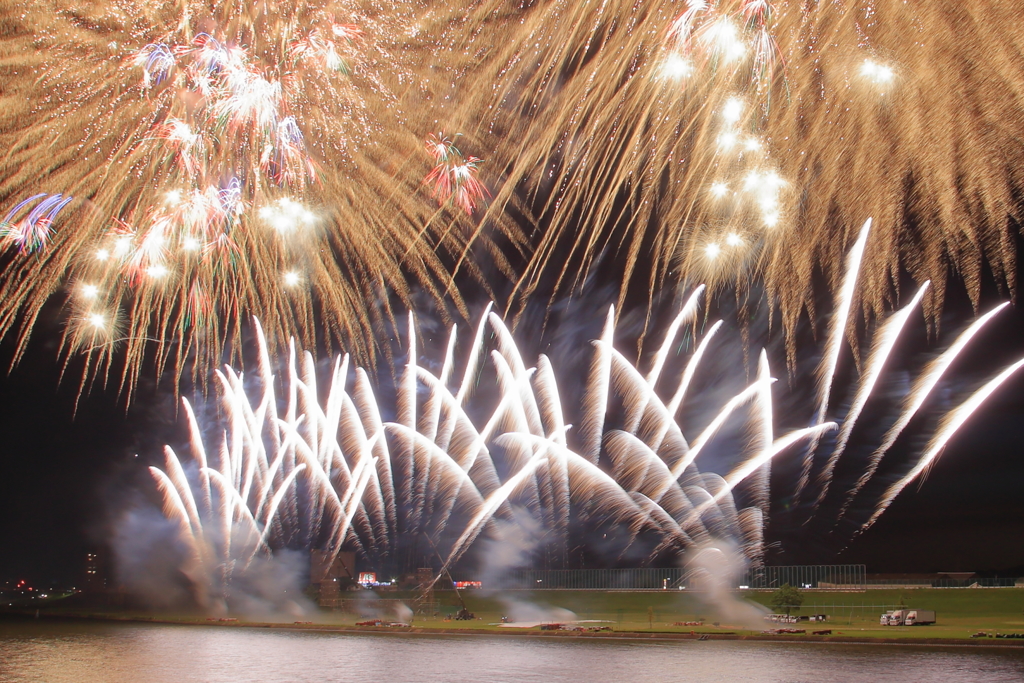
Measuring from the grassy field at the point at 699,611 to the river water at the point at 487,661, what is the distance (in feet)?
14.8

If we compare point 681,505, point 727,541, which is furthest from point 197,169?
point 727,541

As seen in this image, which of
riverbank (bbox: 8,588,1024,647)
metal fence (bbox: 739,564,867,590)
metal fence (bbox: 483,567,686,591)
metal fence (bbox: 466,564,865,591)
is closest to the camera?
riverbank (bbox: 8,588,1024,647)

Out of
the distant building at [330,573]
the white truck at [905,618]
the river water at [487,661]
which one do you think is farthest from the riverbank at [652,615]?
the river water at [487,661]

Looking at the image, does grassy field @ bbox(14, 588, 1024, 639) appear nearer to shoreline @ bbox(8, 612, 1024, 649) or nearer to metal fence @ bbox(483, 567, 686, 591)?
shoreline @ bbox(8, 612, 1024, 649)

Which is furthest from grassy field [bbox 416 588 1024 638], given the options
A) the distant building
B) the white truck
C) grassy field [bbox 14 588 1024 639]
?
the distant building

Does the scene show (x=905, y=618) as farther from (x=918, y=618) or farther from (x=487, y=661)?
(x=487, y=661)

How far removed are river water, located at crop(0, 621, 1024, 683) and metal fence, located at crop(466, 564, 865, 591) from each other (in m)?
13.8

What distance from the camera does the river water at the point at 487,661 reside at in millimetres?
13344

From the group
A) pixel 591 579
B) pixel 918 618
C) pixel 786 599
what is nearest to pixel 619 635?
pixel 786 599

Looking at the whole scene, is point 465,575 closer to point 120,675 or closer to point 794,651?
point 794,651

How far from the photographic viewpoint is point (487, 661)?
16438 mm

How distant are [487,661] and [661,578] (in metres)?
21.4

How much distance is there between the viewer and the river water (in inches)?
525

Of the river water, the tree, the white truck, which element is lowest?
the river water
